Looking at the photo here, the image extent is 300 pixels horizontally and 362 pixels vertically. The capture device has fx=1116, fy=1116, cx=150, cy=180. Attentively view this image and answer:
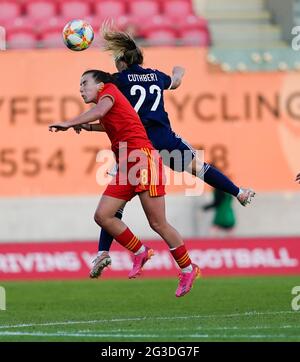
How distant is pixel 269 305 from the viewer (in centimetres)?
1161

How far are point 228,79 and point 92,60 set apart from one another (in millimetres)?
2234

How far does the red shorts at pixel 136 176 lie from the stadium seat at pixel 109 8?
10078 mm

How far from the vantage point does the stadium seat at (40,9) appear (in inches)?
792

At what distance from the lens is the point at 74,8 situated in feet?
66.6

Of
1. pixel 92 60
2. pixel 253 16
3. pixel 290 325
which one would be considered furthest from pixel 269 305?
pixel 253 16

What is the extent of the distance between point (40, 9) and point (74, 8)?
62 cm

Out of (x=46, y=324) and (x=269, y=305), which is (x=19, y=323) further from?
(x=269, y=305)

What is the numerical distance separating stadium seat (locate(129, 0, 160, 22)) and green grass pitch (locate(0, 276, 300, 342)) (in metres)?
6.09

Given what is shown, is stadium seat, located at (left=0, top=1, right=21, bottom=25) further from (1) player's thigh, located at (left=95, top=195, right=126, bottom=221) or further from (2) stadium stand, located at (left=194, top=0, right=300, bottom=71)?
(1) player's thigh, located at (left=95, top=195, right=126, bottom=221)

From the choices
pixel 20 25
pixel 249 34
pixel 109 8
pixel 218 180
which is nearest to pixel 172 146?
pixel 218 180

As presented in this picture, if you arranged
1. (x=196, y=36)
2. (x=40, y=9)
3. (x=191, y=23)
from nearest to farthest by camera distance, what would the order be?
(x=196, y=36), (x=191, y=23), (x=40, y=9)

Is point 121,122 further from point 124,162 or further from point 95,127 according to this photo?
point 95,127

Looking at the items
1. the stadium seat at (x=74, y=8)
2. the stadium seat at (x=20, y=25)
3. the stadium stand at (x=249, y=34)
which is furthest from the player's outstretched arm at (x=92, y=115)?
the stadium seat at (x=74, y=8)

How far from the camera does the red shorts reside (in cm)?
1040
